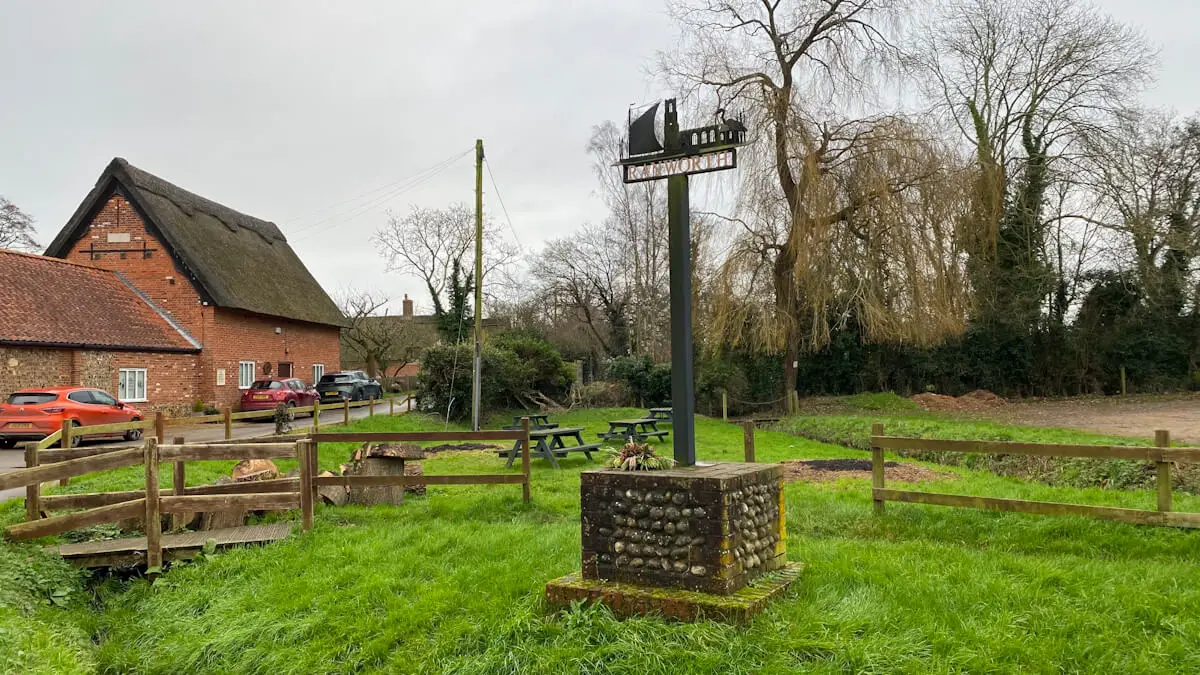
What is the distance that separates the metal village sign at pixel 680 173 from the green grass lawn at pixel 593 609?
151 centimetres

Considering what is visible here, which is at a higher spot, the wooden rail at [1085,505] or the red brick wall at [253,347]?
the red brick wall at [253,347]

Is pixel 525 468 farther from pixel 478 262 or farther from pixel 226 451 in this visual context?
pixel 478 262

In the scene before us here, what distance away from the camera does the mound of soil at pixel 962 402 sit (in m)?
25.2

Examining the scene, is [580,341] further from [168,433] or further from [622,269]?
[168,433]

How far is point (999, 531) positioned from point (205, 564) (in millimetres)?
7708

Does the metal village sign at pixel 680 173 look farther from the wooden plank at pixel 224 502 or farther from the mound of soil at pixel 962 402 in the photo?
the mound of soil at pixel 962 402

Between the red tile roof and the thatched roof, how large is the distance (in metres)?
1.95

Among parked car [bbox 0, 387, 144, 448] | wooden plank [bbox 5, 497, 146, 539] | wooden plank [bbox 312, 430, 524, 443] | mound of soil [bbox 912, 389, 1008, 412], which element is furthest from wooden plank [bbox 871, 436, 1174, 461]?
mound of soil [bbox 912, 389, 1008, 412]

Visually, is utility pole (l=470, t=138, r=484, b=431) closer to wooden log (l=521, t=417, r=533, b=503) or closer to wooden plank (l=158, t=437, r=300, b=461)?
wooden log (l=521, t=417, r=533, b=503)

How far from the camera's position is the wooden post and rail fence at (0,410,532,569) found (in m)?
7.44

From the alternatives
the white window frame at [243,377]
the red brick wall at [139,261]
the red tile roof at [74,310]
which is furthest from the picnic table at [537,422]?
the red brick wall at [139,261]

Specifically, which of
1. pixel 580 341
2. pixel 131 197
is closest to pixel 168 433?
pixel 131 197

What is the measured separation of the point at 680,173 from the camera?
6.07 meters

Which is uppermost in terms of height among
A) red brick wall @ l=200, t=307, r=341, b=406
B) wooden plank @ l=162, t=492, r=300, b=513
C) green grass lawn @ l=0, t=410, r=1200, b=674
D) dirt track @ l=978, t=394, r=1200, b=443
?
red brick wall @ l=200, t=307, r=341, b=406
